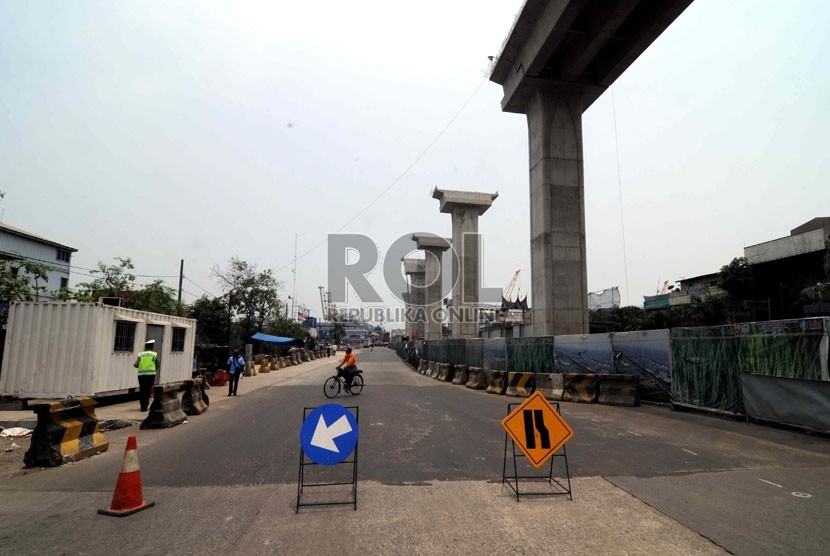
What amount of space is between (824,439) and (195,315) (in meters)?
43.2

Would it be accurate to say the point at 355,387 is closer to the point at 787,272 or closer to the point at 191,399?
the point at 191,399

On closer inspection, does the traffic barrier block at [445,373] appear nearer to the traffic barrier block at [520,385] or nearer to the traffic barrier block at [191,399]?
the traffic barrier block at [520,385]

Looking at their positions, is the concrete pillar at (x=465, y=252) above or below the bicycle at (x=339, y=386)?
above

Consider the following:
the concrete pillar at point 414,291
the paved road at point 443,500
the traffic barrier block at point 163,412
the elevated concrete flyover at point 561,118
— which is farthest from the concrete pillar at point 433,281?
the paved road at point 443,500

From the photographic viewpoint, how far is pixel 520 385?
18125 mm

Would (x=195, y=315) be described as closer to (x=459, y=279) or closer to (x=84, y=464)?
(x=459, y=279)

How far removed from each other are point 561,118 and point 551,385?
44.1 feet

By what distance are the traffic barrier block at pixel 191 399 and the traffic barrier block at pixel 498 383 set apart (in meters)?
10.4

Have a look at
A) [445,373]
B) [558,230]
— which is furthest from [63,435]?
[445,373]

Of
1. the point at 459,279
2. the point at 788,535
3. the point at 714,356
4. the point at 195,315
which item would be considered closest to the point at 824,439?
the point at 714,356

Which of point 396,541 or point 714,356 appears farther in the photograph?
point 714,356

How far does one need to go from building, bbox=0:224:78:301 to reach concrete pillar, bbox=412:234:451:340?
133 ft

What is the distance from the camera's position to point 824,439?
29.9ft

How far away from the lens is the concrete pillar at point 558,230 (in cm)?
2317
